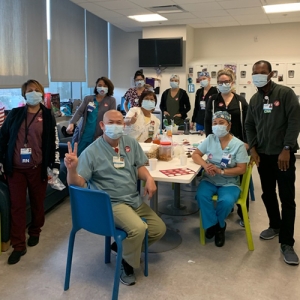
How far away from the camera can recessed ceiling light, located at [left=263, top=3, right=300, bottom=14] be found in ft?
17.7

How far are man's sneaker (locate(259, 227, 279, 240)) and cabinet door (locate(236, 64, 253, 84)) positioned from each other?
14.1 feet

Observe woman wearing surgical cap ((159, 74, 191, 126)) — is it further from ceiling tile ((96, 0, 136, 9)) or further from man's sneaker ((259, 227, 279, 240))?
man's sneaker ((259, 227, 279, 240))

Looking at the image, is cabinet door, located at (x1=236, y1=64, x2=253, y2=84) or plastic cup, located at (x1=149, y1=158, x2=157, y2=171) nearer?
plastic cup, located at (x1=149, y1=158, x2=157, y2=171)

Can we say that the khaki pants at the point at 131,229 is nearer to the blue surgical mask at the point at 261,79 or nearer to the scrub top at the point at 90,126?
the blue surgical mask at the point at 261,79

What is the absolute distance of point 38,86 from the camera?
2.90 meters

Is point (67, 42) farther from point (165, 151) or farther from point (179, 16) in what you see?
point (165, 151)

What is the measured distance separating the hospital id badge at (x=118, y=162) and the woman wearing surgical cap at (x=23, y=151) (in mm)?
757

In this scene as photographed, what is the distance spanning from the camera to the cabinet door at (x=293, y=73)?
652 centimetres

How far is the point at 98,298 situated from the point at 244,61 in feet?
18.9

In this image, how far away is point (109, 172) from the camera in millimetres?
2455

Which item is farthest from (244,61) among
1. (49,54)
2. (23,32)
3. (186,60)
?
(23,32)

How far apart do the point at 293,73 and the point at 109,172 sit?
5302 mm

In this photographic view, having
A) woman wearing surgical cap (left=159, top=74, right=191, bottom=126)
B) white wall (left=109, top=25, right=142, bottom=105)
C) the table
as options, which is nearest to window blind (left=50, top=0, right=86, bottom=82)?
white wall (left=109, top=25, right=142, bottom=105)

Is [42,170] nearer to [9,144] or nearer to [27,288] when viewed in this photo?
[9,144]
